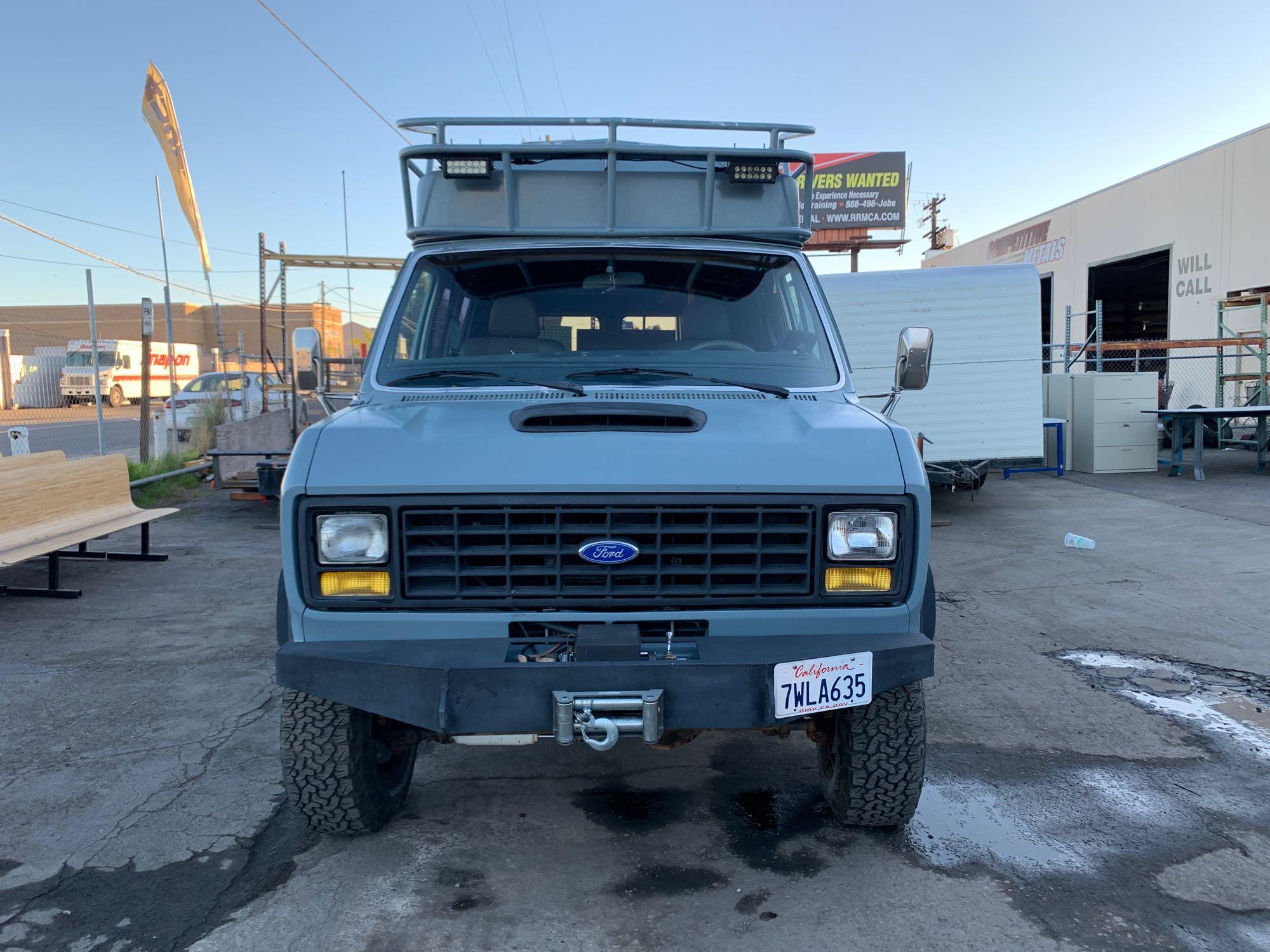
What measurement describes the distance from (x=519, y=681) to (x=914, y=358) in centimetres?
226

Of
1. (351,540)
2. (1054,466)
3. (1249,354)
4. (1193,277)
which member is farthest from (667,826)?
(1193,277)

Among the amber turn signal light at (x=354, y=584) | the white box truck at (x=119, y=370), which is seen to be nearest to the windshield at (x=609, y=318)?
the amber turn signal light at (x=354, y=584)

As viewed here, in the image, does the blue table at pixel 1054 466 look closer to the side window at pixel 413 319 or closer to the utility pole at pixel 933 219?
the side window at pixel 413 319

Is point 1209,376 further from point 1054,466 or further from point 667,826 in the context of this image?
point 667,826

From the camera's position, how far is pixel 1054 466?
14.2 m

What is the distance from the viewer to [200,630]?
6.06m

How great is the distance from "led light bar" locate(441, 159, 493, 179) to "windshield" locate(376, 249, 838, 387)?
35 centimetres

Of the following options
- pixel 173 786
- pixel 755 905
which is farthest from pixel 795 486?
pixel 173 786

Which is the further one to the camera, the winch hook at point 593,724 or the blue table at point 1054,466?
the blue table at point 1054,466

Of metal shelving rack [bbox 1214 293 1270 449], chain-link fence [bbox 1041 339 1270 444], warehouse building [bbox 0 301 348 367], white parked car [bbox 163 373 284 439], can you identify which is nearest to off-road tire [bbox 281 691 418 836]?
white parked car [bbox 163 373 284 439]

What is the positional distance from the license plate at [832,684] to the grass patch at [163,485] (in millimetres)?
10382

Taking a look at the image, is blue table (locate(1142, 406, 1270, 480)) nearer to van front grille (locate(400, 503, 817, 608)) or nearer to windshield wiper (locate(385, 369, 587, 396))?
windshield wiper (locate(385, 369, 587, 396))

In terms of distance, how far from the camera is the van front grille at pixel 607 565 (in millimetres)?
2770

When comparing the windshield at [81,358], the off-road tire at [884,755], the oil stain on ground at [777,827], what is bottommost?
the oil stain on ground at [777,827]
